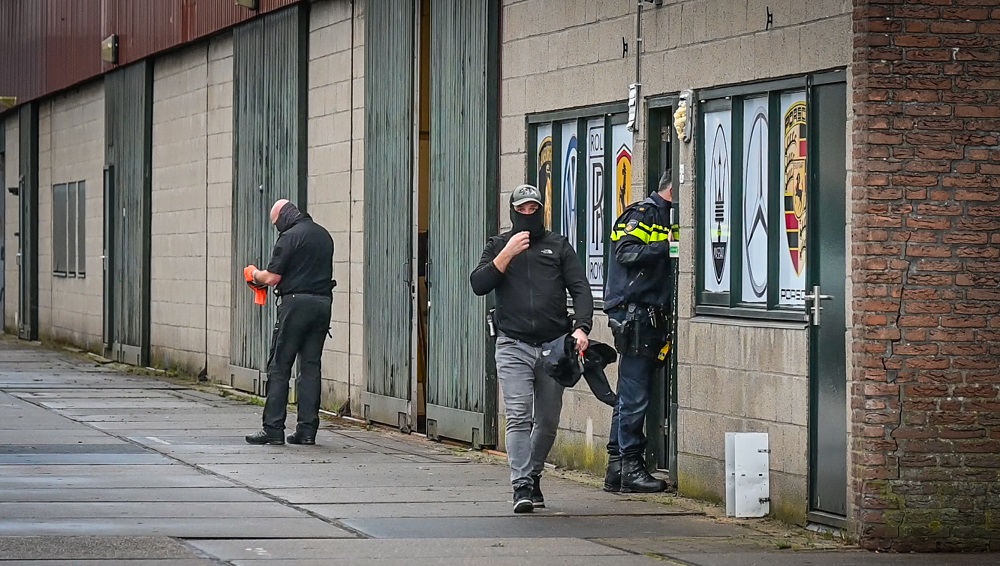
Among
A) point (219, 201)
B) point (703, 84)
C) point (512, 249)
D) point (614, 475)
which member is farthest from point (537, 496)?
point (219, 201)

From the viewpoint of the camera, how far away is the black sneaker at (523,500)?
11641 millimetres

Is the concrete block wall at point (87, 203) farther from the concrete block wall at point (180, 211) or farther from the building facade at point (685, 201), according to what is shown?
the building facade at point (685, 201)

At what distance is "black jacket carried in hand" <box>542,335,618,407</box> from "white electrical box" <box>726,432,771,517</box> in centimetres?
91

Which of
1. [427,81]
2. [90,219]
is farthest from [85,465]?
[90,219]

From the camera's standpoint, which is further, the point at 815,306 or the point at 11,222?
the point at 11,222

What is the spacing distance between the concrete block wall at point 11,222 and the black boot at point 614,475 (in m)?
26.0

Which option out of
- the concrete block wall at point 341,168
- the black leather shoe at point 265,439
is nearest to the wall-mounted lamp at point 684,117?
the black leather shoe at point 265,439

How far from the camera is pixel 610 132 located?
45.5 ft

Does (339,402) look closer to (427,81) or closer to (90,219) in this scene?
(427,81)

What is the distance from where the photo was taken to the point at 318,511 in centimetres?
1165

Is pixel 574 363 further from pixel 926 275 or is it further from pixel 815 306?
pixel 926 275

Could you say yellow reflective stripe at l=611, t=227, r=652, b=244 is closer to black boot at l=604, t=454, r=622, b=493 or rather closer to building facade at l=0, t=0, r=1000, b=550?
building facade at l=0, t=0, r=1000, b=550

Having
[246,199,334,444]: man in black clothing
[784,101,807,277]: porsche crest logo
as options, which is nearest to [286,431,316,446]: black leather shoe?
[246,199,334,444]: man in black clothing

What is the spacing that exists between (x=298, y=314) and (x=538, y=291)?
14.7 feet
